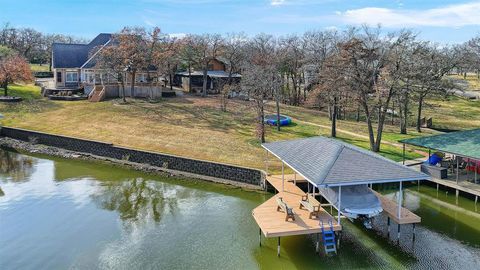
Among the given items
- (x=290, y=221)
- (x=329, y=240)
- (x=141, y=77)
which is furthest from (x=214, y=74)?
(x=329, y=240)

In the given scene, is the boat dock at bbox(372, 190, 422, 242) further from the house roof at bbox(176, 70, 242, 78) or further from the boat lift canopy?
the house roof at bbox(176, 70, 242, 78)

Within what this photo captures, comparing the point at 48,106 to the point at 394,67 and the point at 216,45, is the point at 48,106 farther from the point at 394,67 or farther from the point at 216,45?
the point at 394,67

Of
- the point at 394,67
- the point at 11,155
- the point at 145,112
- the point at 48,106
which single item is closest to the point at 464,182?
the point at 394,67

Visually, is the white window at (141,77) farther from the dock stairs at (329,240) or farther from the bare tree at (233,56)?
the dock stairs at (329,240)

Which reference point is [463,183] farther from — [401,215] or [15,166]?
[15,166]

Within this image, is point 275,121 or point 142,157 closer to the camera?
point 142,157

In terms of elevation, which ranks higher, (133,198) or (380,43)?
(380,43)
